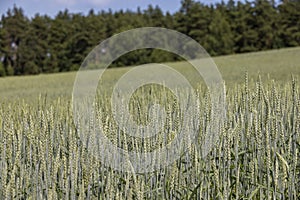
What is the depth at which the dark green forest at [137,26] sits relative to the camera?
2305cm

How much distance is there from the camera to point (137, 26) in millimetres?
24969

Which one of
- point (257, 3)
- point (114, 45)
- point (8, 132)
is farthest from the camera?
point (257, 3)

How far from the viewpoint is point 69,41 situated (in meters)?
23.5

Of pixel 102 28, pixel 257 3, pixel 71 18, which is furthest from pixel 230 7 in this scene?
pixel 71 18

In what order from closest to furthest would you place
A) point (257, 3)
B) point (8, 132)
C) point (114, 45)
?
point (8, 132), point (114, 45), point (257, 3)

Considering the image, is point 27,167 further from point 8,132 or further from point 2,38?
point 2,38

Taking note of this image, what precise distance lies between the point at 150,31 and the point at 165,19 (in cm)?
219

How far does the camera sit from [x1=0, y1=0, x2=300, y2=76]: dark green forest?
2305cm

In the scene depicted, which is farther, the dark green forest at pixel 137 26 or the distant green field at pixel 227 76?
the dark green forest at pixel 137 26

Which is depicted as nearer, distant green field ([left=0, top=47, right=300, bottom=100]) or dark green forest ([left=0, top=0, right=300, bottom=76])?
distant green field ([left=0, top=47, right=300, bottom=100])

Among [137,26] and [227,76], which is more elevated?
[137,26]

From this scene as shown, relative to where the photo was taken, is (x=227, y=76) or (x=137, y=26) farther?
(x=137, y=26)

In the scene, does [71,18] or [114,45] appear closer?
[114,45]

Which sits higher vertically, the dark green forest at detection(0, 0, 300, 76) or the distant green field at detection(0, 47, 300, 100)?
the dark green forest at detection(0, 0, 300, 76)
